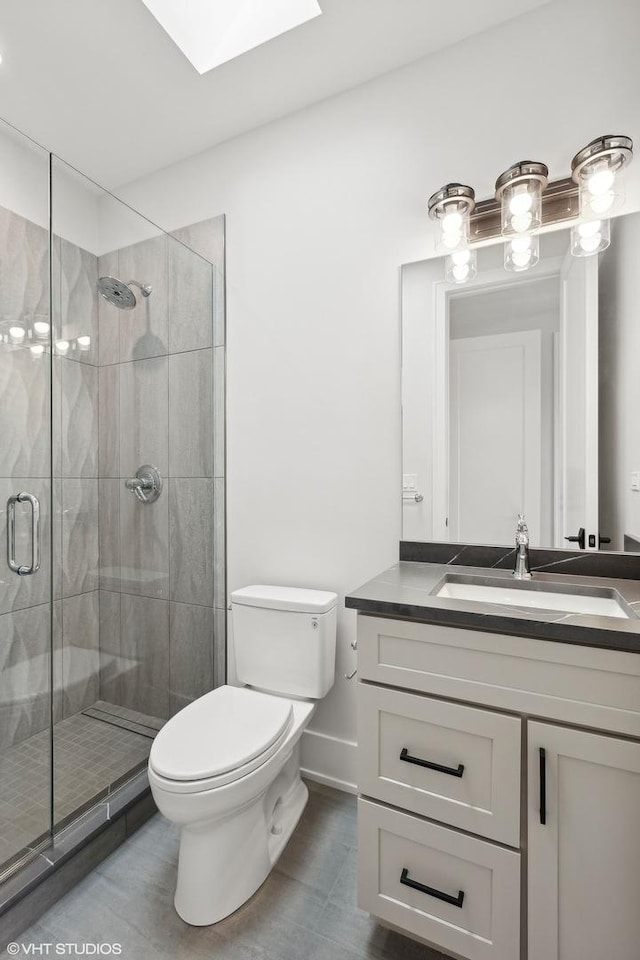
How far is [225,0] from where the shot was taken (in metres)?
1.50

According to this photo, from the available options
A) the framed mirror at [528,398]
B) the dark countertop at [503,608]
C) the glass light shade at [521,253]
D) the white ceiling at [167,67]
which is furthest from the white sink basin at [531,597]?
the white ceiling at [167,67]

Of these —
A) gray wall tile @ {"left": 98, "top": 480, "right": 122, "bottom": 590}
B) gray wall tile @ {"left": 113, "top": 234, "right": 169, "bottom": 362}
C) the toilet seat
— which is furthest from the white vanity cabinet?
gray wall tile @ {"left": 113, "top": 234, "right": 169, "bottom": 362}

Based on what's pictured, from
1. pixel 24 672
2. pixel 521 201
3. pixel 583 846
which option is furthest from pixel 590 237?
pixel 24 672

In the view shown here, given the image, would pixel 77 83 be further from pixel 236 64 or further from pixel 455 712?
pixel 455 712

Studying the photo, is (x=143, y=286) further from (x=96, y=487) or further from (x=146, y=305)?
(x=96, y=487)

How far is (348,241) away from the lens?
1.75 metres

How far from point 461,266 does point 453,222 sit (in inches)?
5.4

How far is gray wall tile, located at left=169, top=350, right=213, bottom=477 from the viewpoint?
1945 mm

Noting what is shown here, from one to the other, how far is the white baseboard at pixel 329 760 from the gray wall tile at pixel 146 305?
1714mm

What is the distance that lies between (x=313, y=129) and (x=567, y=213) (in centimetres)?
106

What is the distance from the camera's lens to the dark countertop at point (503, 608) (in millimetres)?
900

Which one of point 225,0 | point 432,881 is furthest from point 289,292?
point 432,881

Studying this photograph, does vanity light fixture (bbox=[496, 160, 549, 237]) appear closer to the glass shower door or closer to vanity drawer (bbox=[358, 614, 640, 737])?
vanity drawer (bbox=[358, 614, 640, 737])

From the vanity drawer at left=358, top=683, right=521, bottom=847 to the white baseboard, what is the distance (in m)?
0.69
